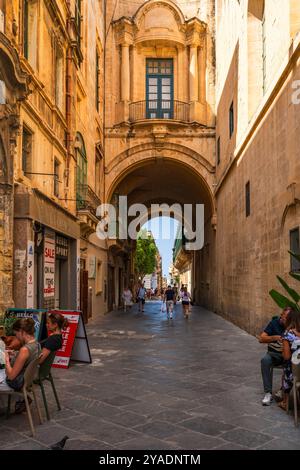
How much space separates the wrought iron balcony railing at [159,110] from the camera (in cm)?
2464

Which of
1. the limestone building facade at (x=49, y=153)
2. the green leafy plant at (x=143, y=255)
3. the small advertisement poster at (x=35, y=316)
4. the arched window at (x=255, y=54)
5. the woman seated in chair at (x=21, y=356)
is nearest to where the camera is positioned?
the woman seated in chair at (x=21, y=356)

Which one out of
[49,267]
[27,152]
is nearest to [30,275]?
[49,267]

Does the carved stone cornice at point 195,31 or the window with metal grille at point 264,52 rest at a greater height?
the carved stone cornice at point 195,31

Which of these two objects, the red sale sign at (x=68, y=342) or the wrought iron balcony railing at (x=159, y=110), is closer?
the red sale sign at (x=68, y=342)

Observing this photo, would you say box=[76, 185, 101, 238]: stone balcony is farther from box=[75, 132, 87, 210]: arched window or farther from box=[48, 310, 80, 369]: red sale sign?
box=[48, 310, 80, 369]: red sale sign

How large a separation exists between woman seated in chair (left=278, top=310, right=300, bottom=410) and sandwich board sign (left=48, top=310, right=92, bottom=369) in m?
4.17

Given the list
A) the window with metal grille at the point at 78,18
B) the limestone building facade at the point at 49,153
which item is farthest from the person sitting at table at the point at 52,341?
the window with metal grille at the point at 78,18

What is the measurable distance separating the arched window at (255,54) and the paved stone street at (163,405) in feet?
25.6

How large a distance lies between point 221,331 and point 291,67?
8.30 m

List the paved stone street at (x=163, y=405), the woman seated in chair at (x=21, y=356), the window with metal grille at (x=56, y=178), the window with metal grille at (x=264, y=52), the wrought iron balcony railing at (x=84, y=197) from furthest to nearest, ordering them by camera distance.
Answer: the wrought iron balcony railing at (x=84, y=197) < the window with metal grille at (x=264, y=52) < the window with metal grille at (x=56, y=178) < the woman seated in chair at (x=21, y=356) < the paved stone street at (x=163, y=405)

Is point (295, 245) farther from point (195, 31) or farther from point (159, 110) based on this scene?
point (195, 31)

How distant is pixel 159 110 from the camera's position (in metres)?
25.1

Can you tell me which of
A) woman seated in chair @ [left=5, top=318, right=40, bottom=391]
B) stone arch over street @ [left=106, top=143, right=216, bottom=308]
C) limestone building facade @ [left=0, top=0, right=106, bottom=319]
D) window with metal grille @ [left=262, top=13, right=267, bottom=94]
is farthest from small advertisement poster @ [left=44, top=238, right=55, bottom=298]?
stone arch over street @ [left=106, top=143, right=216, bottom=308]

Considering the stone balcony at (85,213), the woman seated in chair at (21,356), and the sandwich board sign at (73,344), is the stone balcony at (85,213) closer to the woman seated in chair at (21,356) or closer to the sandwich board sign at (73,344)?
the sandwich board sign at (73,344)
